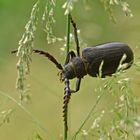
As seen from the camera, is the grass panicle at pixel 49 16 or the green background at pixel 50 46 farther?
the green background at pixel 50 46

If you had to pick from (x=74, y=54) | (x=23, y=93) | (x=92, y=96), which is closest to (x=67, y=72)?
(x=74, y=54)

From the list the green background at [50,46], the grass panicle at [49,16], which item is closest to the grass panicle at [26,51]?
the grass panicle at [49,16]

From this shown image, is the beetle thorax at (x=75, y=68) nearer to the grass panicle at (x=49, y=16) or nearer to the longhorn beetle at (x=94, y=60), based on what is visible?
the longhorn beetle at (x=94, y=60)

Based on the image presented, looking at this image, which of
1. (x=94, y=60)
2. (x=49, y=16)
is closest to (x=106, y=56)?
(x=94, y=60)

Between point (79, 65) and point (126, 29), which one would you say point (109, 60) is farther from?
point (126, 29)

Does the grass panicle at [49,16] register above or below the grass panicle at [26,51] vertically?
above

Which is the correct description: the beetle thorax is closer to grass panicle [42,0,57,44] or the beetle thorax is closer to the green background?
grass panicle [42,0,57,44]
